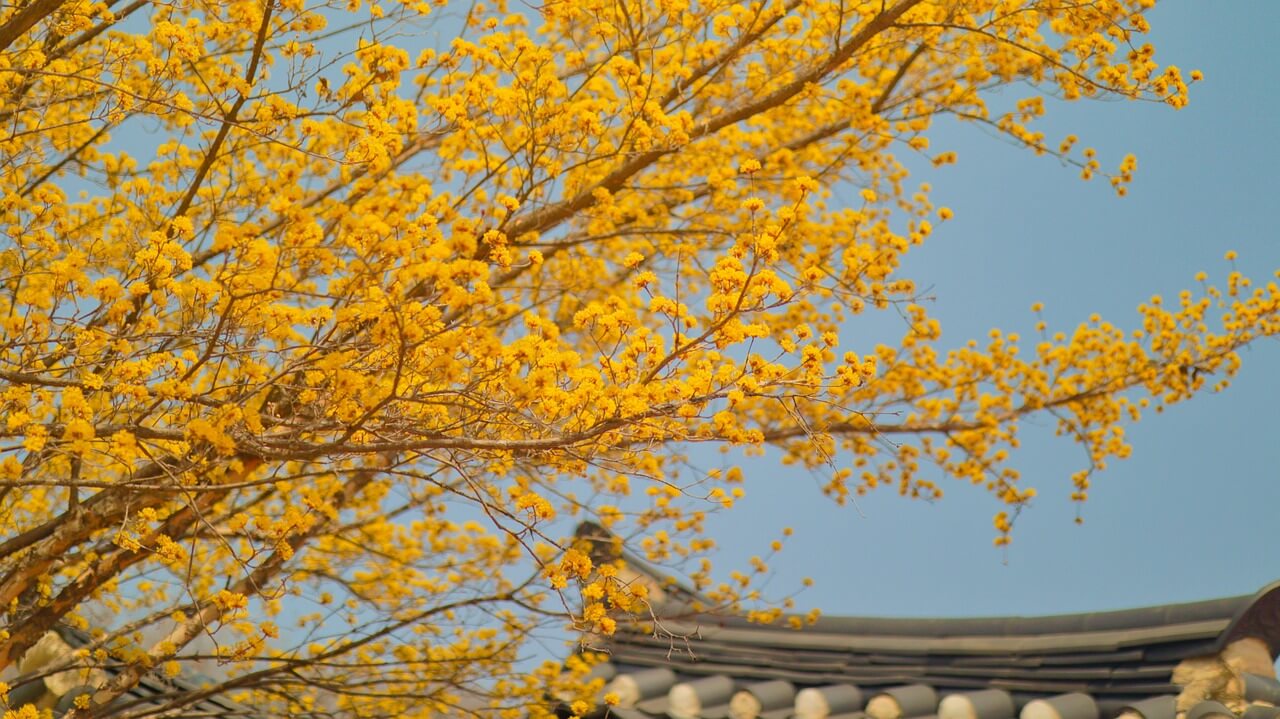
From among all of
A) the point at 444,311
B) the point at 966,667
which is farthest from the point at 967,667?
the point at 444,311

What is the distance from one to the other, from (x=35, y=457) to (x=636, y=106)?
194 centimetres

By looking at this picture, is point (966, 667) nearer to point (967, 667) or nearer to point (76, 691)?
point (967, 667)

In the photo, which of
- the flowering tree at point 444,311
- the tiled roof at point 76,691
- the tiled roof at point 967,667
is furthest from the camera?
the tiled roof at point 76,691

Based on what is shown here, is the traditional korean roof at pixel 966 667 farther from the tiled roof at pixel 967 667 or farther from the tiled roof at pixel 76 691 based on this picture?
the tiled roof at pixel 76 691

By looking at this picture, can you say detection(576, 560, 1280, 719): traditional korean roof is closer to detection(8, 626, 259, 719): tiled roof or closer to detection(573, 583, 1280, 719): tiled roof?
detection(573, 583, 1280, 719): tiled roof

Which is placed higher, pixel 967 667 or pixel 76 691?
pixel 967 667

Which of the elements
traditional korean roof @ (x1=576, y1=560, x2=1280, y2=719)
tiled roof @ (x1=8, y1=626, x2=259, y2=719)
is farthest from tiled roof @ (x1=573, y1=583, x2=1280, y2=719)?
tiled roof @ (x1=8, y1=626, x2=259, y2=719)

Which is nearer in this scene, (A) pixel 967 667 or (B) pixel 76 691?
(B) pixel 76 691

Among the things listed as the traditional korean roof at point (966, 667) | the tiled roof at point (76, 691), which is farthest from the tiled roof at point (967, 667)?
the tiled roof at point (76, 691)

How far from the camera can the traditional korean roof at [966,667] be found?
14.2ft

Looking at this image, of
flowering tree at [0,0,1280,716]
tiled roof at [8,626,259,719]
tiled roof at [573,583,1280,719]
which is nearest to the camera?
flowering tree at [0,0,1280,716]

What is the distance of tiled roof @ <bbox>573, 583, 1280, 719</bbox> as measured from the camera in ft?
14.2

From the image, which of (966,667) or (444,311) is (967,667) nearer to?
(966,667)

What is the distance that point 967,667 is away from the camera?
4.98 m
